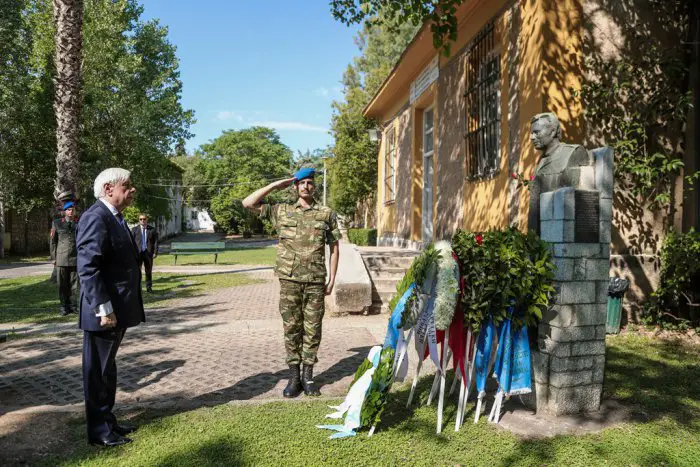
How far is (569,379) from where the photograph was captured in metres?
3.94

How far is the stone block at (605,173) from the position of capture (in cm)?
405

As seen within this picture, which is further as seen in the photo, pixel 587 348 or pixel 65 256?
pixel 65 256

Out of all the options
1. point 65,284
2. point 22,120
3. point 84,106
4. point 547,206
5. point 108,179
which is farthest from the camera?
point 84,106

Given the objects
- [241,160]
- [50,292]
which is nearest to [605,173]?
[50,292]

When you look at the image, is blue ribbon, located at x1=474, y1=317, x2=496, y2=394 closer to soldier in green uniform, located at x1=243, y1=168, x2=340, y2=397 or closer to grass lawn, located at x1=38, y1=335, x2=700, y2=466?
grass lawn, located at x1=38, y1=335, x2=700, y2=466

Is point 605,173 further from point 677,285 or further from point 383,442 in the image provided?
point 677,285

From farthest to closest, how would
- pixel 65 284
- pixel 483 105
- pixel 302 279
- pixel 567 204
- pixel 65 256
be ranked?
pixel 483 105, pixel 65 284, pixel 65 256, pixel 302 279, pixel 567 204

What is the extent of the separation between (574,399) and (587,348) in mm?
417

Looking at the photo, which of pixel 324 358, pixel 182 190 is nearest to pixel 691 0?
pixel 324 358

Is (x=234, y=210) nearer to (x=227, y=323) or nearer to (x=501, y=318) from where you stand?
(x=227, y=323)

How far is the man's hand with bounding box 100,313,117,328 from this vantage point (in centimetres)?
335

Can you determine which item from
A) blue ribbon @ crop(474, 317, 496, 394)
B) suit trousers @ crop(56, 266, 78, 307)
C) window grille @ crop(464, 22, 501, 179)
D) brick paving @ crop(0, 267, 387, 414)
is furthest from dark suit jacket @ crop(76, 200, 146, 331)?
window grille @ crop(464, 22, 501, 179)

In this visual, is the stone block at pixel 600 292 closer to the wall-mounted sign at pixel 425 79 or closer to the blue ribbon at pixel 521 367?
the blue ribbon at pixel 521 367

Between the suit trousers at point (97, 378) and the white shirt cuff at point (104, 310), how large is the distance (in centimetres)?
22
